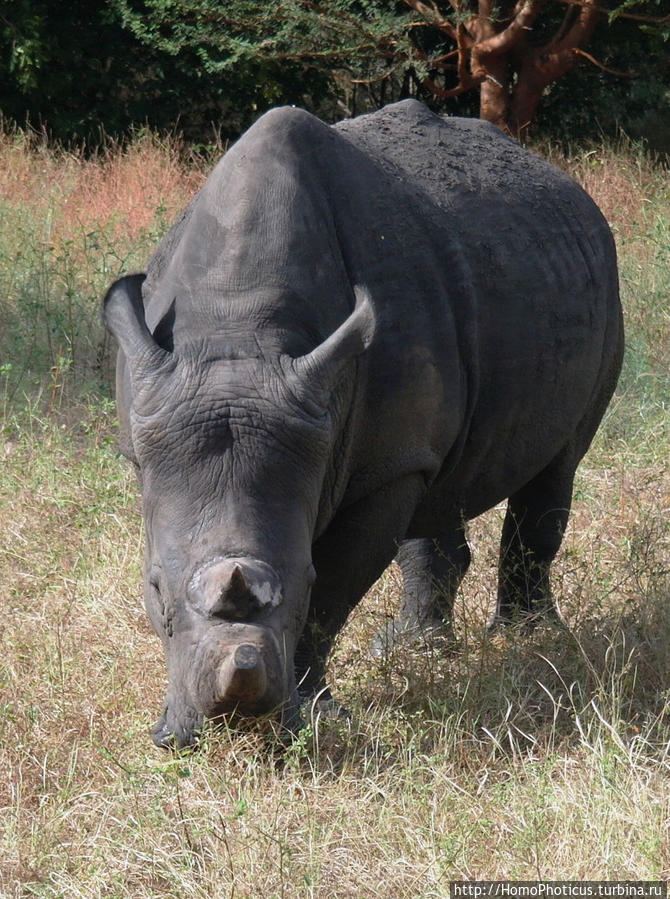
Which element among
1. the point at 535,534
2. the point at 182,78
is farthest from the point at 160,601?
the point at 182,78

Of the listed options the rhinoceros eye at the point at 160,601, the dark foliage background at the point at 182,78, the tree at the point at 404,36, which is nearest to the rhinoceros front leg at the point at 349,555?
the rhinoceros eye at the point at 160,601

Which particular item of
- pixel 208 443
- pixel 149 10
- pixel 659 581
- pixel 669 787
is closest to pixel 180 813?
pixel 208 443

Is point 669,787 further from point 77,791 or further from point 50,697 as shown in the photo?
point 50,697

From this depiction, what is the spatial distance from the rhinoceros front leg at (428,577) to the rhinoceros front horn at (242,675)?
195cm

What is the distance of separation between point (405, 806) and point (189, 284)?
1.59 meters

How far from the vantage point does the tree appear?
12.6m

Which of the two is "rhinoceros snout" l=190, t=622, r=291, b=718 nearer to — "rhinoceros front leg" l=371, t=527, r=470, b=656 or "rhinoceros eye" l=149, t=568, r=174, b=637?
"rhinoceros eye" l=149, t=568, r=174, b=637

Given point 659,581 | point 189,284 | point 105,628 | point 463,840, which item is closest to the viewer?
point 463,840

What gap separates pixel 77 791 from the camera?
370 cm

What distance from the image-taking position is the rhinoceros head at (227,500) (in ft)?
10.8

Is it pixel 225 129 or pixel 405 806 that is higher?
pixel 405 806

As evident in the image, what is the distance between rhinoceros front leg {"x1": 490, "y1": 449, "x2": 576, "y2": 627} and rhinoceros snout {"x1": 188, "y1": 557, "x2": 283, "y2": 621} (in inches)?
91.0

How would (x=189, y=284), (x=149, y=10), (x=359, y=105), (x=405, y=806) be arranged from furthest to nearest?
(x=359, y=105) < (x=149, y=10) < (x=189, y=284) < (x=405, y=806)

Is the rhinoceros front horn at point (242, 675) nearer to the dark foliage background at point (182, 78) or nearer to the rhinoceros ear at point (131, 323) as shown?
the rhinoceros ear at point (131, 323)
